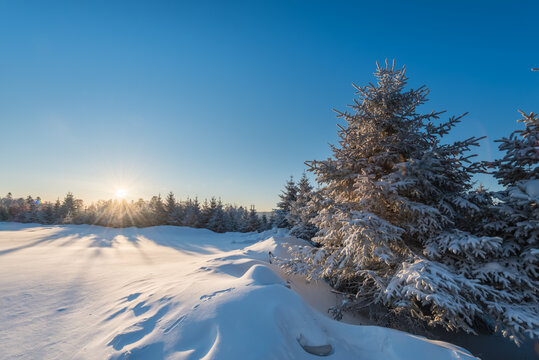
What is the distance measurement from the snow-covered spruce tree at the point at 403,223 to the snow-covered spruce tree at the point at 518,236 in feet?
0.31

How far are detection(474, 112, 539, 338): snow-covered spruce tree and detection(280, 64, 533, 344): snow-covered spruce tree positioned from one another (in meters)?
0.09

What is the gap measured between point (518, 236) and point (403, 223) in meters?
1.76

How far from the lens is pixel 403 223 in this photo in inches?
189

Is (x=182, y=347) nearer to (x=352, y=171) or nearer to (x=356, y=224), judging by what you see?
(x=356, y=224)

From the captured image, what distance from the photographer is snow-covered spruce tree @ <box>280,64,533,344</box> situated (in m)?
3.51

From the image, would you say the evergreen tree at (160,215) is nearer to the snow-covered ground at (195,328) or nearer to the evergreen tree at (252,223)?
the evergreen tree at (252,223)

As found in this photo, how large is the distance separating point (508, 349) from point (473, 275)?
2349 millimetres

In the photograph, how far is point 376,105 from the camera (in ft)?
19.1

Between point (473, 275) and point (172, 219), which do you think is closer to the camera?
point (473, 275)

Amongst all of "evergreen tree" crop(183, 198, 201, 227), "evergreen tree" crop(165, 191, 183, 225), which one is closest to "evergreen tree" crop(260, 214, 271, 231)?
"evergreen tree" crop(183, 198, 201, 227)

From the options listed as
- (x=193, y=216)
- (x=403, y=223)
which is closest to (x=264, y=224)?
(x=193, y=216)

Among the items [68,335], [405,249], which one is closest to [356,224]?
[405,249]

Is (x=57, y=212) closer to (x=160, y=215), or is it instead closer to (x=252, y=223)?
(x=160, y=215)

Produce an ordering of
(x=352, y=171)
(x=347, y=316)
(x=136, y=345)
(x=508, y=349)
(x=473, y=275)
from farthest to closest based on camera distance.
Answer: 1. (x=352, y=171)
2. (x=347, y=316)
3. (x=508, y=349)
4. (x=473, y=275)
5. (x=136, y=345)
